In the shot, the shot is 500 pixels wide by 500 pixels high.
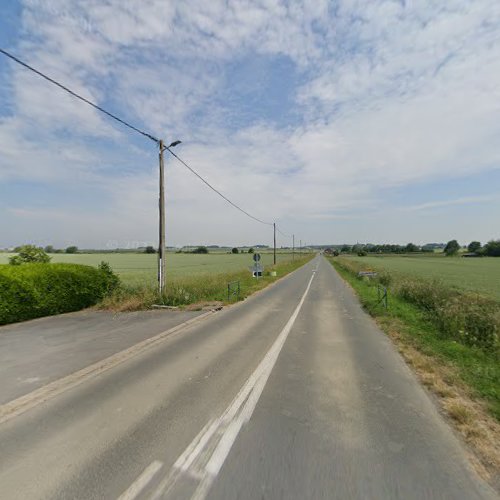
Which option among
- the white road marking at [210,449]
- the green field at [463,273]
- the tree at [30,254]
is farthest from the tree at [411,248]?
the white road marking at [210,449]

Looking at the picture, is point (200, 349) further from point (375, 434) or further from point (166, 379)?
point (375, 434)

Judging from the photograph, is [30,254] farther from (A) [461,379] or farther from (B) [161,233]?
(A) [461,379]

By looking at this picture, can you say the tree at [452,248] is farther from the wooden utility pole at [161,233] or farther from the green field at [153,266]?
the wooden utility pole at [161,233]

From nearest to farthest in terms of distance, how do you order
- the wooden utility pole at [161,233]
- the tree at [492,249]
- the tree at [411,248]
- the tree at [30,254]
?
the wooden utility pole at [161,233]
the tree at [30,254]
the tree at [492,249]
the tree at [411,248]

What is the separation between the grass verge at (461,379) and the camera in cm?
330

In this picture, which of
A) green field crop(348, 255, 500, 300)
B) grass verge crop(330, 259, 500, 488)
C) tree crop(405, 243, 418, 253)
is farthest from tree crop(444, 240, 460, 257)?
grass verge crop(330, 259, 500, 488)

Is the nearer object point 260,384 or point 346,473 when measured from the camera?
point 346,473

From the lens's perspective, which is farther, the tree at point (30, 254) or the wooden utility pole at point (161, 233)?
the tree at point (30, 254)

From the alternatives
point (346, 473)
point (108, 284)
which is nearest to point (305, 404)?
point (346, 473)

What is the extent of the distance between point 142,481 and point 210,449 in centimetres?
75

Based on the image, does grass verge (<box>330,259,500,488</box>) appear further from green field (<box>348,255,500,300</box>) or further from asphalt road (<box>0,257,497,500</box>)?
green field (<box>348,255,500,300</box>)

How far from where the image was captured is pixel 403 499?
252cm

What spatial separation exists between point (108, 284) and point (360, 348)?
11.0 m

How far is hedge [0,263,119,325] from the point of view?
935 cm
